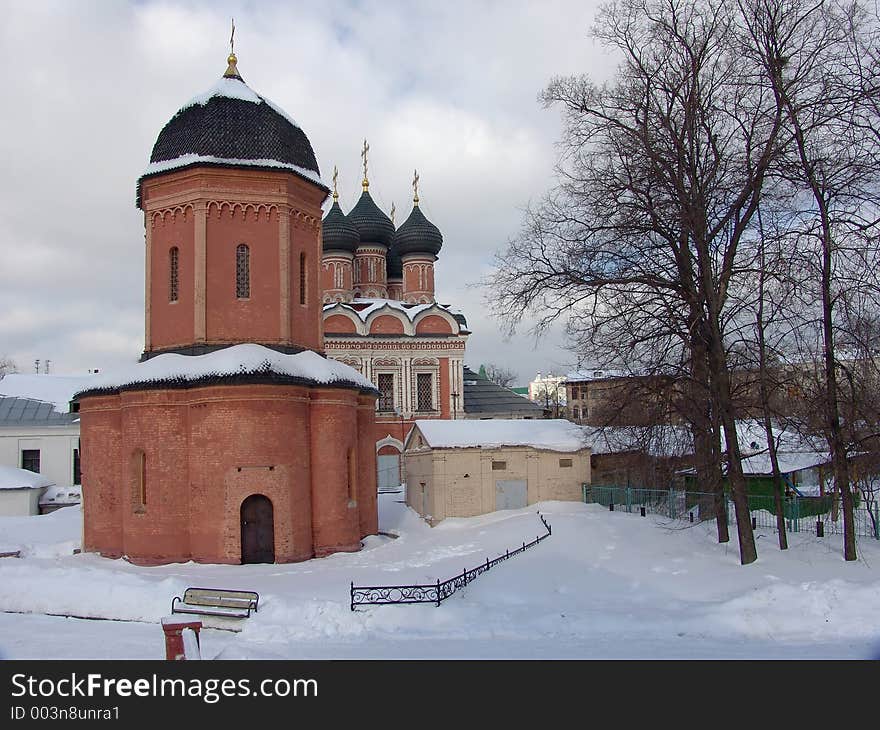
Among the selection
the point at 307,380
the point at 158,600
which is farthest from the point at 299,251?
the point at 158,600

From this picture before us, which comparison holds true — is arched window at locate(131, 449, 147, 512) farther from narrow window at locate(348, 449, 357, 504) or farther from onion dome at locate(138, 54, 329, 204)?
onion dome at locate(138, 54, 329, 204)

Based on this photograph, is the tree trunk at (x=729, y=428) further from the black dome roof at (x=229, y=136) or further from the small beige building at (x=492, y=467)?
the black dome roof at (x=229, y=136)

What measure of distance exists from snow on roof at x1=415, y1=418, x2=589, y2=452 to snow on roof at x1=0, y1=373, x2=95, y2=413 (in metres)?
20.5

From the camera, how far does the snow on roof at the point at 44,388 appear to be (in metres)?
37.0

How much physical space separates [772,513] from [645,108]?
1140cm

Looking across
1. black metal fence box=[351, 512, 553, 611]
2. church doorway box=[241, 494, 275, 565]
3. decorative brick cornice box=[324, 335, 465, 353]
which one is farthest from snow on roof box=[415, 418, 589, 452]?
decorative brick cornice box=[324, 335, 465, 353]

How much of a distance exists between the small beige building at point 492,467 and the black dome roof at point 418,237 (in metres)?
19.1

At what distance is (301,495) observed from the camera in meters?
18.2

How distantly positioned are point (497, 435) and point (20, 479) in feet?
68.7

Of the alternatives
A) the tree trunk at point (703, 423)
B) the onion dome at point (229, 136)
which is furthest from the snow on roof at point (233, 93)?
the tree trunk at point (703, 423)

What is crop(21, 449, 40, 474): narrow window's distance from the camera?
3497 cm

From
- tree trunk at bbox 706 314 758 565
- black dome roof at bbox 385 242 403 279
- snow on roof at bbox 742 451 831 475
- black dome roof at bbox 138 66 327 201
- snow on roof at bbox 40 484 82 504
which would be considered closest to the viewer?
tree trunk at bbox 706 314 758 565

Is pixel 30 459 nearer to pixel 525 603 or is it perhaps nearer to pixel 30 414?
pixel 30 414

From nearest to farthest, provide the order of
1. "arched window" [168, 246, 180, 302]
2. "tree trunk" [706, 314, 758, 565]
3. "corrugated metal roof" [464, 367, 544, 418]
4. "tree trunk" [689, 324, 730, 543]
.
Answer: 1. "tree trunk" [706, 314, 758, 565]
2. "tree trunk" [689, 324, 730, 543]
3. "arched window" [168, 246, 180, 302]
4. "corrugated metal roof" [464, 367, 544, 418]
